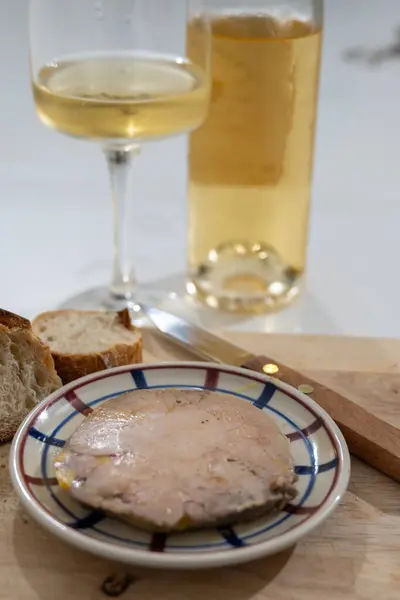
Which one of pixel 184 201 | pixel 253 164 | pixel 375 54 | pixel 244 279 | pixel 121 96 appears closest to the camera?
pixel 121 96

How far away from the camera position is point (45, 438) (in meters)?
0.85

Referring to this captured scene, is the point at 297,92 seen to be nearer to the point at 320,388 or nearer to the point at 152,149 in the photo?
the point at 320,388

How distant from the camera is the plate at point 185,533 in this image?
2.29 feet

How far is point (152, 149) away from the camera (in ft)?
6.40

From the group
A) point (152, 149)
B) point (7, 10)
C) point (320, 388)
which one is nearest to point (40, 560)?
point (320, 388)

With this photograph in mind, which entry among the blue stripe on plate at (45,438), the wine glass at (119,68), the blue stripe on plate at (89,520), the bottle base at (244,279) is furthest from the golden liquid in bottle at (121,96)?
the blue stripe on plate at (89,520)

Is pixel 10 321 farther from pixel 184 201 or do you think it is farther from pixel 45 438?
pixel 184 201

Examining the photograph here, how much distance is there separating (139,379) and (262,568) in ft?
0.95

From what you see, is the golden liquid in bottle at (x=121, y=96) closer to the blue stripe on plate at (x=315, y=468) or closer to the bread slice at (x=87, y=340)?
the bread slice at (x=87, y=340)

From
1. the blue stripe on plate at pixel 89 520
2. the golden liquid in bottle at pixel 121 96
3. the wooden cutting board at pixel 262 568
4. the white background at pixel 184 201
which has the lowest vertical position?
the white background at pixel 184 201

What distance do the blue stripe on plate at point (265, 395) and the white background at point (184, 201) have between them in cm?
36

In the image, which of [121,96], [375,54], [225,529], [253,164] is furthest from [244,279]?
[375,54]

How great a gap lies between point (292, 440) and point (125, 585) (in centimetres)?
24

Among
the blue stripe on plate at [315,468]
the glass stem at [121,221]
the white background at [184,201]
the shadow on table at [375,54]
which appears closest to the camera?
the blue stripe on plate at [315,468]
